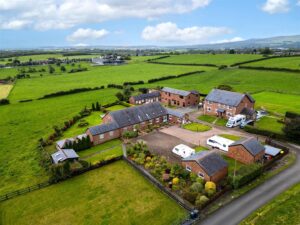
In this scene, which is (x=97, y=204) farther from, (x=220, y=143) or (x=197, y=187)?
(x=220, y=143)

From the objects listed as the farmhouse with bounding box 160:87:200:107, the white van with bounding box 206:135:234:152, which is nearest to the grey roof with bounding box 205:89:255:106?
the farmhouse with bounding box 160:87:200:107

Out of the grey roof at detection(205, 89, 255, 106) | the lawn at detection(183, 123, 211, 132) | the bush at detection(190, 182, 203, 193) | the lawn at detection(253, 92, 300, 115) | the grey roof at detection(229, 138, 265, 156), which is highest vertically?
the grey roof at detection(205, 89, 255, 106)

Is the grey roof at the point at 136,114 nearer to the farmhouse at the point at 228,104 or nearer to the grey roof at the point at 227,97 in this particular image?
the farmhouse at the point at 228,104

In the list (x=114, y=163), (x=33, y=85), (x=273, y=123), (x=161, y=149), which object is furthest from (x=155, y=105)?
(x=33, y=85)

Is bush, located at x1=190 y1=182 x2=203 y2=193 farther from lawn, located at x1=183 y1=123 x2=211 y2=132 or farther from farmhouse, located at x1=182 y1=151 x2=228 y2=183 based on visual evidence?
lawn, located at x1=183 y1=123 x2=211 y2=132

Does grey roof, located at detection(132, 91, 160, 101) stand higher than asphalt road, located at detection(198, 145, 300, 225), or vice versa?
grey roof, located at detection(132, 91, 160, 101)

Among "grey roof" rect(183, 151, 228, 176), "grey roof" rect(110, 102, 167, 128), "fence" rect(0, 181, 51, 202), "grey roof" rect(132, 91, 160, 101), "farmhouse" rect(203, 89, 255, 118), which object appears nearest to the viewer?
"grey roof" rect(183, 151, 228, 176)

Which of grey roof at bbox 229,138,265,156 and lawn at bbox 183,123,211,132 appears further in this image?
lawn at bbox 183,123,211,132
